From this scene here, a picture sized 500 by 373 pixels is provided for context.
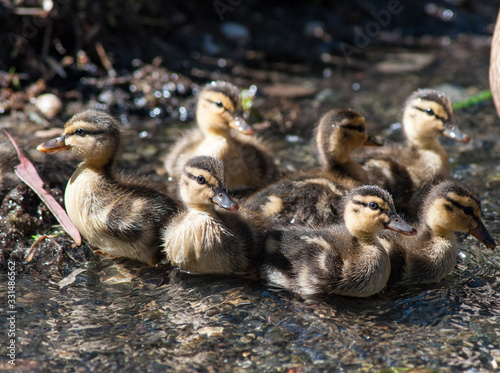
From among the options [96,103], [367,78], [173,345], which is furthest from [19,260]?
[367,78]

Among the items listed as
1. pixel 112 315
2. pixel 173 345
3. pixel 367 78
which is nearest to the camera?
pixel 173 345

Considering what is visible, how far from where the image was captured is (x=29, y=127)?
5434 mm

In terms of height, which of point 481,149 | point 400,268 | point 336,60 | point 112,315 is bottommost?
point 112,315

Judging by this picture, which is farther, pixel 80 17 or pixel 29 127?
pixel 80 17

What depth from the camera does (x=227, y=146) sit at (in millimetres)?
4664

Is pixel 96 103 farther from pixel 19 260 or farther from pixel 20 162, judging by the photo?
pixel 19 260

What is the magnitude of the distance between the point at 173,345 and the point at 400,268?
1428 millimetres

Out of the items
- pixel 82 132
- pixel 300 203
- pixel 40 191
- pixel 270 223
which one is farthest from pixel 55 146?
pixel 300 203

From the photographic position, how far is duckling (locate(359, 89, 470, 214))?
4.64 m

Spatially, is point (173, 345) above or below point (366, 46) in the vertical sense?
below

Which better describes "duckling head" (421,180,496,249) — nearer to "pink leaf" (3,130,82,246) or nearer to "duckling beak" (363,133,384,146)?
"duckling beak" (363,133,384,146)
